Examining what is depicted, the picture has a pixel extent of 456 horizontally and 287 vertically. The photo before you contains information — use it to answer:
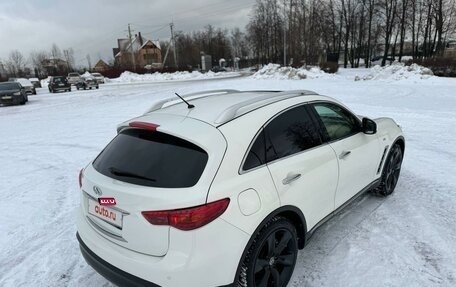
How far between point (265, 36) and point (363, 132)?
68.3 meters

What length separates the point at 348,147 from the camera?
147 inches

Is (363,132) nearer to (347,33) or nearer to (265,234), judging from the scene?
(265,234)

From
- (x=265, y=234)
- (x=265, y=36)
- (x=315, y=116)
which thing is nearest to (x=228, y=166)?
(x=265, y=234)

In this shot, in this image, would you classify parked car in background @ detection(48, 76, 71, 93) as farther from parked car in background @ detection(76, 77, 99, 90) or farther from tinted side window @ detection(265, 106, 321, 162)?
tinted side window @ detection(265, 106, 321, 162)

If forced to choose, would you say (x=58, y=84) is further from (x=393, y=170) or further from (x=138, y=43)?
(x=138, y=43)

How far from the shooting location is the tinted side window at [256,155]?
265 cm

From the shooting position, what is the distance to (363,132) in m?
4.07

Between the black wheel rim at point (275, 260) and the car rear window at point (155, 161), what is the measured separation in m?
0.84

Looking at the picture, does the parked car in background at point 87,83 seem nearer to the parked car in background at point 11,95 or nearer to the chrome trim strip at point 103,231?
the parked car in background at point 11,95

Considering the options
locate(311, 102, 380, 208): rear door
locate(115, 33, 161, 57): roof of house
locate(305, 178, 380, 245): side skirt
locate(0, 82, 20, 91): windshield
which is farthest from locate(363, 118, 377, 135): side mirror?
locate(115, 33, 161, 57): roof of house

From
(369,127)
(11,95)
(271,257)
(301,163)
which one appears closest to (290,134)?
(301,163)

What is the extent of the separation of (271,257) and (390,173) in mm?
2756

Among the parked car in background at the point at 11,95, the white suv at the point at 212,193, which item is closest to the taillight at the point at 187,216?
the white suv at the point at 212,193

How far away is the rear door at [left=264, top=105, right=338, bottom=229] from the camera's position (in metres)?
2.85
